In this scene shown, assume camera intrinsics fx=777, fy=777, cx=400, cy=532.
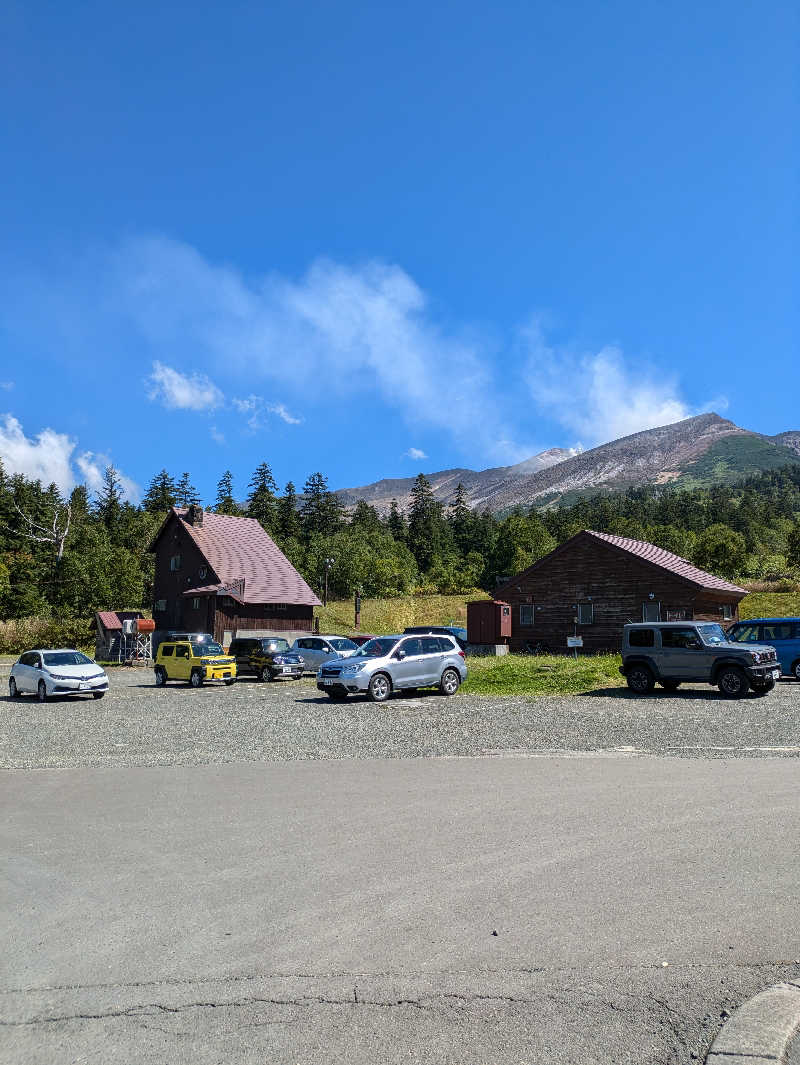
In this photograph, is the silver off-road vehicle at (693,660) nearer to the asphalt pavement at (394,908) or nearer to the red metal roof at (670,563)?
the asphalt pavement at (394,908)

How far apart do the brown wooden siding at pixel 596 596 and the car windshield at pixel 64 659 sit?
84.3 ft

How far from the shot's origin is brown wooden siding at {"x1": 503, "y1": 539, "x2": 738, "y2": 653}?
1577 inches

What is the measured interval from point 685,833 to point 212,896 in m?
→ 4.67

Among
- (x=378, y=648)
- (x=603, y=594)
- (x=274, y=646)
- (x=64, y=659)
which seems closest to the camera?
(x=378, y=648)

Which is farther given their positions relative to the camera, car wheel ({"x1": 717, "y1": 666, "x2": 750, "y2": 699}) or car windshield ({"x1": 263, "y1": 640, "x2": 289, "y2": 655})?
car windshield ({"x1": 263, "y1": 640, "x2": 289, "y2": 655})

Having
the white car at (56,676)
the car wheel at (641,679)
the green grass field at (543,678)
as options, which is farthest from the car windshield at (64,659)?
the car wheel at (641,679)

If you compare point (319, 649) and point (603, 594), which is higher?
point (603, 594)

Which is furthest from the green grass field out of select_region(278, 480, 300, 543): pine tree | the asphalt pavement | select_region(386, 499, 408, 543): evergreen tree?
select_region(386, 499, 408, 543): evergreen tree

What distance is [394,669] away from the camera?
23.2 meters

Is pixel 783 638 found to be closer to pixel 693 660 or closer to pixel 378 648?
pixel 693 660

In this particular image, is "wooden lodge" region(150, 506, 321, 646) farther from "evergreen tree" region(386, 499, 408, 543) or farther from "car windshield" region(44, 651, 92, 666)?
"evergreen tree" region(386, 499, 408, 543)

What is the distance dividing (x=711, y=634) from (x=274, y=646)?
56.6 feet

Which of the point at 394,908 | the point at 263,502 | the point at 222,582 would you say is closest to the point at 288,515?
the point at 263,502

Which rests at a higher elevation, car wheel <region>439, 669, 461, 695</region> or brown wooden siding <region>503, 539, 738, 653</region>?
brown wooden siding <region>503, 539, 738, 653</region>
